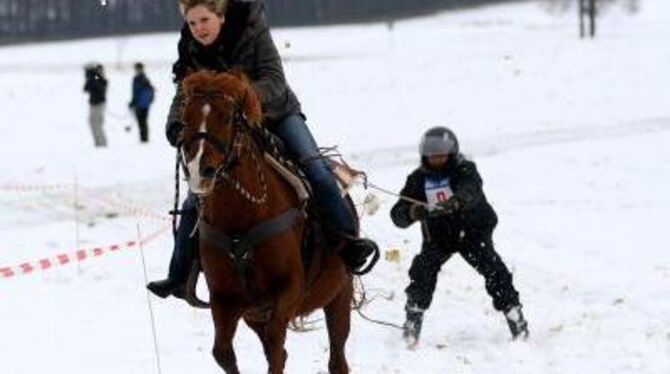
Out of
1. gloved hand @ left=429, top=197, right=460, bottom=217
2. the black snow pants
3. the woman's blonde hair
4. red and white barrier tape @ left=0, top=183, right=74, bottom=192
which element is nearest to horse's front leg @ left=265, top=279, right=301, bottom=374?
the woman's blonde hair

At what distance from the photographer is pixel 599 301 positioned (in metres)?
11.7

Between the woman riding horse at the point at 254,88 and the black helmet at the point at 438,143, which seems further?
the black helmet at the point at 438,143

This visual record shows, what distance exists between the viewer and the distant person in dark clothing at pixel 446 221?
983 cm

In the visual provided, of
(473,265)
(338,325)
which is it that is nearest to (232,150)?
(338,325)

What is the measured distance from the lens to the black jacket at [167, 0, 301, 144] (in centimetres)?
638

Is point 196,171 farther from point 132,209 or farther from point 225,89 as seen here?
point 132,209

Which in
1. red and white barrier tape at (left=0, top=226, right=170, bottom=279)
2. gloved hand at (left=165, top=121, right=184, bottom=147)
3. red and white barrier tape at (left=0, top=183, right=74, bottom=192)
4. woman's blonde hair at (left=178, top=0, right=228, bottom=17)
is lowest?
red and white barrier tape at (left=0, top=183, right=74, bottom=192)

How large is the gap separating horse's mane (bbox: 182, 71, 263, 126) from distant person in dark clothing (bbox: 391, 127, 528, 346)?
13.2 feet

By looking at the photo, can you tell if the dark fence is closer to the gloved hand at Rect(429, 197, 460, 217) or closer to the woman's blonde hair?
the gloved hand at Rect(429, 197, 460, 217)

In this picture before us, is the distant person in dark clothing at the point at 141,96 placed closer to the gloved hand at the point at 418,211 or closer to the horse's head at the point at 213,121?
the gloved hand at the point at 418,211

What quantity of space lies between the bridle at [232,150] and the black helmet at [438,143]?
3.74 meters

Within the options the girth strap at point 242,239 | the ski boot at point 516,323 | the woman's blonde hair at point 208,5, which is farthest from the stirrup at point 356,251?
the ski boot at point 516,323

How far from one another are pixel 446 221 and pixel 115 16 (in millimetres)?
62607

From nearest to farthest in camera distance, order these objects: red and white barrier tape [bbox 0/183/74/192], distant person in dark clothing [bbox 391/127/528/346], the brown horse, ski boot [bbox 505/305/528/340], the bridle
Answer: the bridle, the brown horse, distant person in dark clothing [bbox 391/127/528/346], ski boot [bbox 505/305/528/340], red and white barrier tape [bbox 0/183/74/192]
